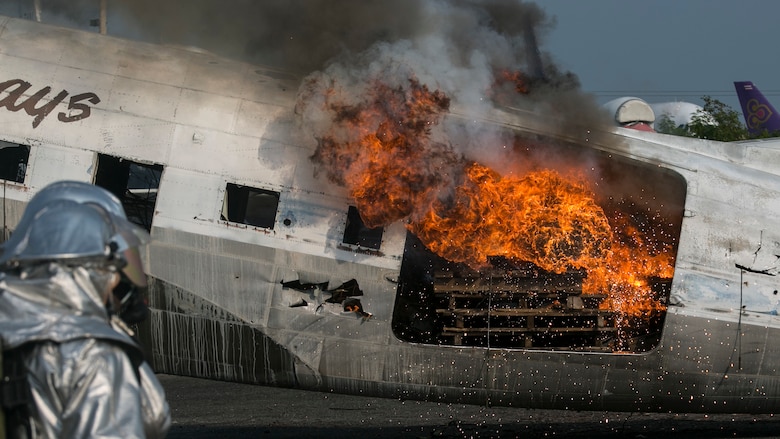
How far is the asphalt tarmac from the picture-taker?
1134cm

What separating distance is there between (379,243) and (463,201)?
3.42 feet

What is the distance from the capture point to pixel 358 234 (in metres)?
9.57

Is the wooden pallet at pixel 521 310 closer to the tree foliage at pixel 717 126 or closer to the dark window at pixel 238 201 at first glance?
the dark window at pixel 238 201

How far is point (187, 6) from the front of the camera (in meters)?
14.1

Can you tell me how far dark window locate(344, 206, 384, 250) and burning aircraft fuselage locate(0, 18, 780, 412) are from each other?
26mm

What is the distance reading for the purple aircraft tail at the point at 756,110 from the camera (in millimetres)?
37406

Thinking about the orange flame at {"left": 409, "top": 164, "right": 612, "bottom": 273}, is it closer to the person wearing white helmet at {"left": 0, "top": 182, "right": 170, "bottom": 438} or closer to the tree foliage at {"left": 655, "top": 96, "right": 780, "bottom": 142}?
the person wearing white helmet at {"left": 0, "top": 182, "right": 170, "bottom": 438}

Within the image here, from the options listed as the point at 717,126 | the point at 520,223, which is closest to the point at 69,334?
the point at 520,223

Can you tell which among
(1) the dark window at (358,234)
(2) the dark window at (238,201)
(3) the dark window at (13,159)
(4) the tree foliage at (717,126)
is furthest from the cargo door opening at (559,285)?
(4) the tree foliage at (717,126)

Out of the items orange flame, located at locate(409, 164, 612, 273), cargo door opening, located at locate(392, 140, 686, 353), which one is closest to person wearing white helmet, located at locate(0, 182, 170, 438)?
orange flame, located at locate(409, 164, 612, 273)

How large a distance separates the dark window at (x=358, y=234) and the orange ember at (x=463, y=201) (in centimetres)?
23

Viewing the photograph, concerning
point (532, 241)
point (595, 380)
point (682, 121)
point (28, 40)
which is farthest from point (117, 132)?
point (682, 121)

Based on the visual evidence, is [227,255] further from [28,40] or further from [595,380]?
[595,380]

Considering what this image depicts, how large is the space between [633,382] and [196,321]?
4991mm
